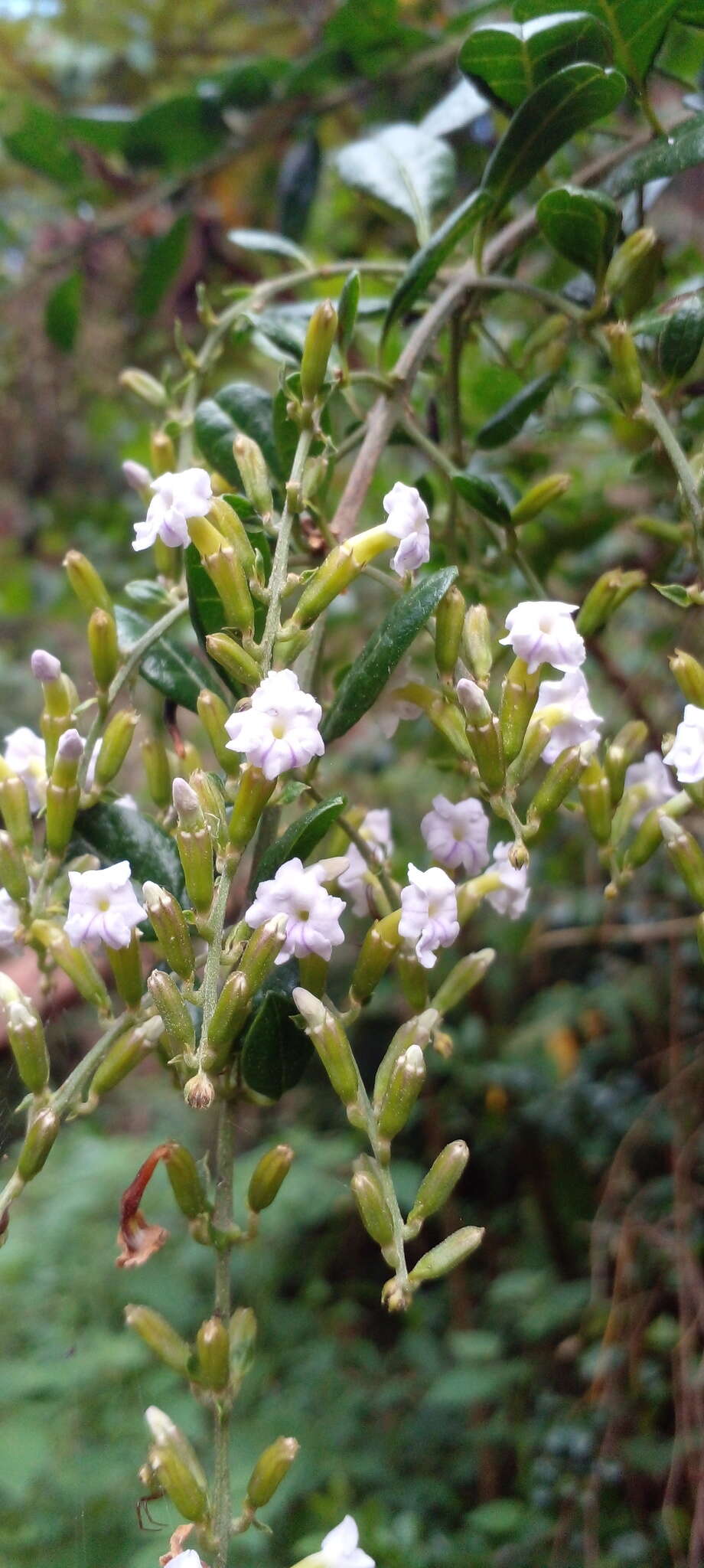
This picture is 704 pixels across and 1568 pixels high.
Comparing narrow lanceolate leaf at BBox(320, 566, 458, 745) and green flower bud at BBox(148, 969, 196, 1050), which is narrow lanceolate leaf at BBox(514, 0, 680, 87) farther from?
green flower bud at BBox(148, 969, 196, 1050)

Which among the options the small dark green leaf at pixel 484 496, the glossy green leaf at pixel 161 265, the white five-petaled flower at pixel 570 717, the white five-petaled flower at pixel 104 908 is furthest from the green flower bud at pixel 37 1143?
the glossy green leaf at pixel 161 265

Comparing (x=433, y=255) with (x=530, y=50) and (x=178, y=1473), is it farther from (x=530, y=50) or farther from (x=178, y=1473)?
(x=178, y=1473)

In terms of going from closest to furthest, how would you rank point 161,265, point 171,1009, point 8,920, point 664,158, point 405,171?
point 171,1009 < point 8,920 < point 664,158 < point 405,171 < point 161,265

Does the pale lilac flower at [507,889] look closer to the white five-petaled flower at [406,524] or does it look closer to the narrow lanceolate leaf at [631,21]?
the white five-petaled flower at [406,524]

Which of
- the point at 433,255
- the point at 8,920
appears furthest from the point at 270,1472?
the point at 433,255

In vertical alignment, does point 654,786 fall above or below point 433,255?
below

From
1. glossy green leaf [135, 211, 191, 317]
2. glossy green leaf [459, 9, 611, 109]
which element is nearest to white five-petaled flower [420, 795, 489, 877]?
glossy green leaf [459, 9, 611, 109]
